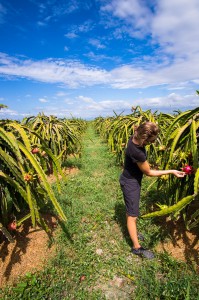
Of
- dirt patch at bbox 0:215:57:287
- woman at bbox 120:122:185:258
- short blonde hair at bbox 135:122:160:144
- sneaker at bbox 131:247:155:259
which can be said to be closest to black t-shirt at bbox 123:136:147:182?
woman at bbox 120:122:185:258

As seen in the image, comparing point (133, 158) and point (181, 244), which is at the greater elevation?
point (133, 158)

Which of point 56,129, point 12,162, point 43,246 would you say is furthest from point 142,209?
point 56,129

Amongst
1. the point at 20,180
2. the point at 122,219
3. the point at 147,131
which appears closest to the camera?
the point at 20,180

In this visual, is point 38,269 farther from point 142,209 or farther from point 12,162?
point 142,209

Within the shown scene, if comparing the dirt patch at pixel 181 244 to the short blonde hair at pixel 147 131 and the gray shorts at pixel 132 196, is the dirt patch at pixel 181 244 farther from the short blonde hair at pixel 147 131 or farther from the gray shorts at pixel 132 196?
the short blonde hair at pixel 147 131

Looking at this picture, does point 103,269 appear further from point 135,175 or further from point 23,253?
point 135,175

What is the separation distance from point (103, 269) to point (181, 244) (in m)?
1.05

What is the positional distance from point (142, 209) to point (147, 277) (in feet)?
5.17

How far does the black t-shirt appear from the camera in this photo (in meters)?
2.76

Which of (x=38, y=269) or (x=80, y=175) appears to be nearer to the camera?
(x=38, y=269)

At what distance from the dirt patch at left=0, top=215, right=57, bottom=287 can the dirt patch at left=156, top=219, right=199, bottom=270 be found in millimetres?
1522

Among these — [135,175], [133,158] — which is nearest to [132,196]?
[135,175]

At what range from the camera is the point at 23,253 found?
2916 millimetres

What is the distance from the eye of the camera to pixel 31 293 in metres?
2.46
